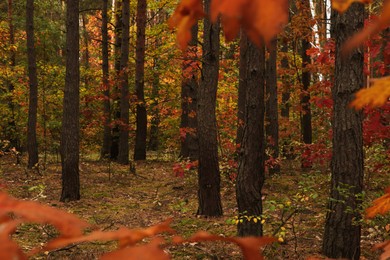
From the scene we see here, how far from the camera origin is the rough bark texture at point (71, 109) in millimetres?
8965

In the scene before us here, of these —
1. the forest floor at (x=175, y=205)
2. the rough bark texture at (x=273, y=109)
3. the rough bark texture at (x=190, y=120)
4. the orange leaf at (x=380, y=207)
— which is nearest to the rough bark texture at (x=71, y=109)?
the forest floor at (x=175, y=205)

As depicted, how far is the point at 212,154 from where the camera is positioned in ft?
25.1

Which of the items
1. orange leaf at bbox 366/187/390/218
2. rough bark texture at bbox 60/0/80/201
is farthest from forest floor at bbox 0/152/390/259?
orange leaf at bbox 366/187/390/218

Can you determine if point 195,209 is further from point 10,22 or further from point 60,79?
point 10,22

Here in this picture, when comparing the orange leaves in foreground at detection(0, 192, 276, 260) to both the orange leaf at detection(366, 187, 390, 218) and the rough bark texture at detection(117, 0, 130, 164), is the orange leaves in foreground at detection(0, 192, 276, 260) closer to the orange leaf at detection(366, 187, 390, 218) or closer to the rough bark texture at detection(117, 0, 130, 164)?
the orange leaf at detection(366, 187, 390, 218)

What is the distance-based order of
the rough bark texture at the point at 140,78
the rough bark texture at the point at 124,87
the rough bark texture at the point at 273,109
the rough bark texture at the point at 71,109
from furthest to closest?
the rough bark texture at the point at 140,78 → the rough bark texture at the point at 124,87 → the rough bark texture at the point at 273,109 → the rough bark texture at the point at 71,109

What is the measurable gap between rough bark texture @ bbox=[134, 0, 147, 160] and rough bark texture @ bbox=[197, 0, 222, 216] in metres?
7.65

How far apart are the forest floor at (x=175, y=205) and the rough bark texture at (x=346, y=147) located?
0.30m

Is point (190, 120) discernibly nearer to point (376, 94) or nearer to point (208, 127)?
point (208, 127)

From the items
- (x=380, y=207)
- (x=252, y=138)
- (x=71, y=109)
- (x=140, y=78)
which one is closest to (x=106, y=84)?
(x=140, y=78)

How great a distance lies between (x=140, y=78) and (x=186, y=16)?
15.5 m

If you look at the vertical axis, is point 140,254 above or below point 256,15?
below

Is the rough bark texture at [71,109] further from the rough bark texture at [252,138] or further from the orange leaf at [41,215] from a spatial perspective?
the orange leaf at [41,215]

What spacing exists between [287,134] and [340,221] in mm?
11247
